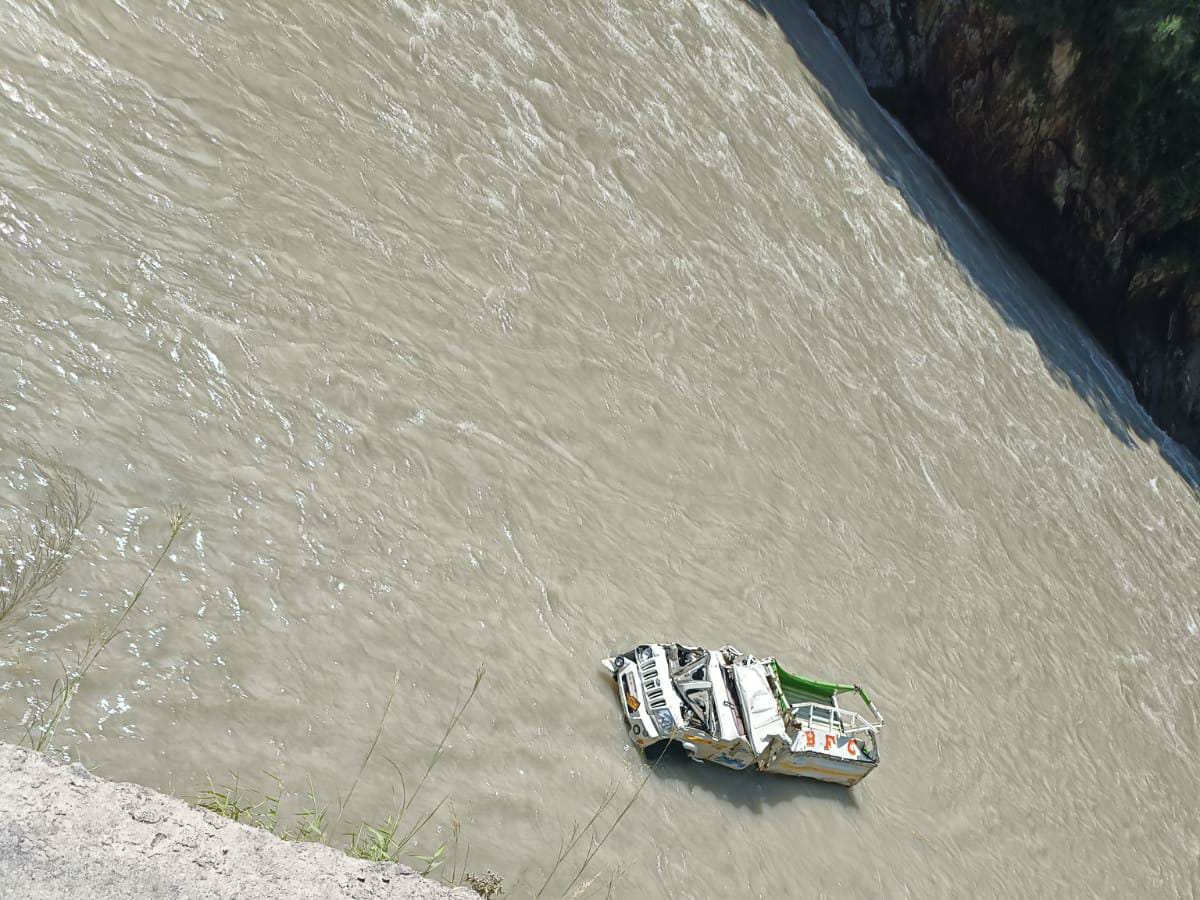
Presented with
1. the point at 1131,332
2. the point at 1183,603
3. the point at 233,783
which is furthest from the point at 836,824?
the point at 1131,332

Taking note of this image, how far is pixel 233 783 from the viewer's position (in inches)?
319

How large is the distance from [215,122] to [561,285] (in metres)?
5.13

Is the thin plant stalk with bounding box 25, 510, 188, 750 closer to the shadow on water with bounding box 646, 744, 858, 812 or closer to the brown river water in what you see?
the brown river water

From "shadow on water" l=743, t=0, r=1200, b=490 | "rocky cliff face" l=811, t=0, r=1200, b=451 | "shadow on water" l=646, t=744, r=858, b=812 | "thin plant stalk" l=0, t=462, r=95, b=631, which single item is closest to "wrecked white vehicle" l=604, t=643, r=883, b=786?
"shadow on water" l=646, t=744, r=858, b=812

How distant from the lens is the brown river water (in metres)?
9.50

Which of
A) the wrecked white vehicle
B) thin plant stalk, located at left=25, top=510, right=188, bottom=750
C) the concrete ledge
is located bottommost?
thin plant stalk, located at left=25, top=510, right=188, bottom=750

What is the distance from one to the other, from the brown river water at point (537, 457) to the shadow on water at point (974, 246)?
12.2ft

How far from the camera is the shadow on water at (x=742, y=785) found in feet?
37.9

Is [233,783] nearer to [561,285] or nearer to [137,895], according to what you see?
[137,895]

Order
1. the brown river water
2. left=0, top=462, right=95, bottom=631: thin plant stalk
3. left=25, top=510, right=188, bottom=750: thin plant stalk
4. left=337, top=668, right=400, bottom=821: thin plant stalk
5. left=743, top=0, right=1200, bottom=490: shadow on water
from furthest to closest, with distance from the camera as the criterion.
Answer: left=743, top=0, right=1200, bottom=490: shadow on water < the brown river water < left=337, top=668, right=400, bottom=821: thin plant stalk < left=0, top=462, right=95, bottom=631: thin plant stalk < left=25, top=510, right=188, bottom=750: thin plant stalk

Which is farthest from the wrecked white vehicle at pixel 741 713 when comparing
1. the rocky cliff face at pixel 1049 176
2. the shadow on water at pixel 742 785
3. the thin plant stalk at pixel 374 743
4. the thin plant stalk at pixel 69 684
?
the rocky cliff face at pixel 1049 176

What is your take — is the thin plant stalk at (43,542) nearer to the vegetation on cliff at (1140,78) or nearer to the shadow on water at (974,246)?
the shadow on water at (974,246)

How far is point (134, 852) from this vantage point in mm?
4887

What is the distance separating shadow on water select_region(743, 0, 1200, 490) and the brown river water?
12.2ft
